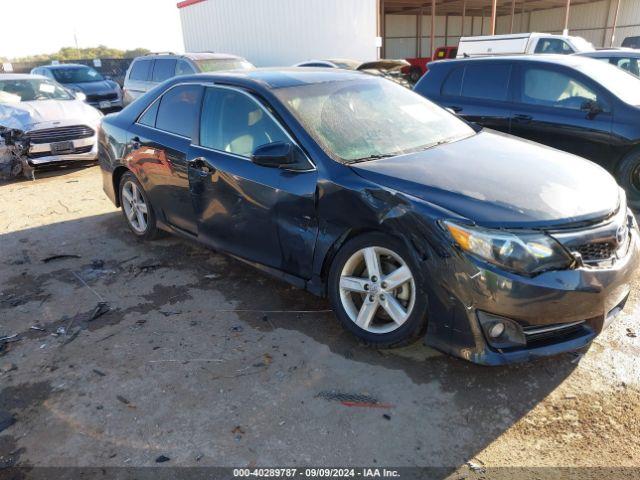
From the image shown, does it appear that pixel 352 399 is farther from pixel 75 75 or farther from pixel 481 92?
pixel 75 75

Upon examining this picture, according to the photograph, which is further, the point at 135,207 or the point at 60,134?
the point at 60,134

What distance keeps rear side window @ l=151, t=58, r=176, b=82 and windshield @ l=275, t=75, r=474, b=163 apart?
7.92 m

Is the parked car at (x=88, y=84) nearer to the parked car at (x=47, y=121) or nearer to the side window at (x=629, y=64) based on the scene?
the parked car at (x=47, y=121)

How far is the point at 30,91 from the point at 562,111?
8945mm

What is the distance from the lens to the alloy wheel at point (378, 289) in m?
2.92

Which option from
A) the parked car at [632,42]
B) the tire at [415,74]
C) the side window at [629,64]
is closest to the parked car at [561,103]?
the side window at [629,64]

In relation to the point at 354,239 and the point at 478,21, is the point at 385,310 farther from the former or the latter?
the point at 478,21

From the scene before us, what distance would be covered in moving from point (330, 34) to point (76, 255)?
16705 millimetres

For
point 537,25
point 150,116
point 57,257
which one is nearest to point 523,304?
point 150,116

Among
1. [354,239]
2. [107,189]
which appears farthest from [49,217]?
[354,239]

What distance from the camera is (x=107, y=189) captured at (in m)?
5.46

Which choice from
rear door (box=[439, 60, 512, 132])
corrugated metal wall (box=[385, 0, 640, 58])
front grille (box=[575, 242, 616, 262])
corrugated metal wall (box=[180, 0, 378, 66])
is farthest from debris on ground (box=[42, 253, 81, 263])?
corrugated metal wall (box=[385, 0, 640, 58])

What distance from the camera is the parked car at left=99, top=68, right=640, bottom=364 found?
2.58 m

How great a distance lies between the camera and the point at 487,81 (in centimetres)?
627
